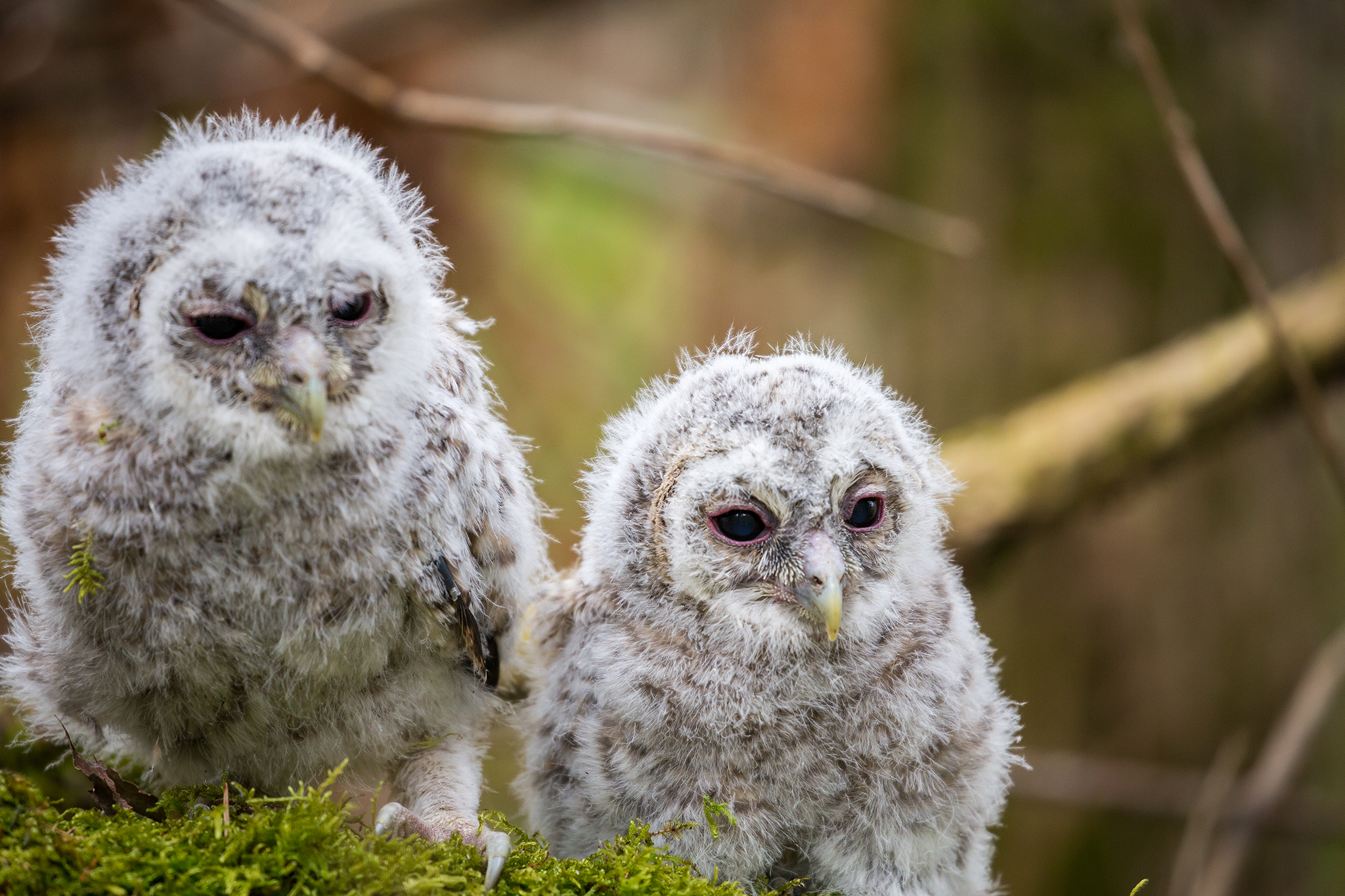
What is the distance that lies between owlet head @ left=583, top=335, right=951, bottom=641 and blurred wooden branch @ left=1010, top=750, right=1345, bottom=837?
2.86m

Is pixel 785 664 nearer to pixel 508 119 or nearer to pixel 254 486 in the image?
pixel 254 486

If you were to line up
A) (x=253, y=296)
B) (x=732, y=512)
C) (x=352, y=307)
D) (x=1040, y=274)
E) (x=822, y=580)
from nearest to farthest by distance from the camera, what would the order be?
1. (x=253, y=296)
2. (x=352, y=307)
3. (x=822, y=580)
4. (x=732, y=512)
5. (x=1040, y=274)

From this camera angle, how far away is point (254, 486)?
181cm

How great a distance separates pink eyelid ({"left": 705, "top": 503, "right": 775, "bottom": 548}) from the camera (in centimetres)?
201

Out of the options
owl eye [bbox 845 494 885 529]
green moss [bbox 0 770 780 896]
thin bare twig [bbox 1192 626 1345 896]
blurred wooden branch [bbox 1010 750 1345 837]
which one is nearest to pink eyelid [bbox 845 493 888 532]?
owl eye [bbox 845 494 885 529]

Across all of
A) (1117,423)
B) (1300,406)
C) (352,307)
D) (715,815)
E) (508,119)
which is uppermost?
(1300,406)

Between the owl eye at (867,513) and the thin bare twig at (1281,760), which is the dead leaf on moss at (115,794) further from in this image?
the thin bare twig at (1281,760)

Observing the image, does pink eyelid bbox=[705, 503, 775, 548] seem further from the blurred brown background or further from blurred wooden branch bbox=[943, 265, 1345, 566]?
the blurred brown background

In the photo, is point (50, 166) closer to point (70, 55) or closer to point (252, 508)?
point (70, 55)

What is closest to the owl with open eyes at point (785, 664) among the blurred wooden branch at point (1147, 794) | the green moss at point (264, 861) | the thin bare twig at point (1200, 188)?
the green moss at point (264, 861)

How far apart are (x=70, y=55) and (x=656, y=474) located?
3.95 m

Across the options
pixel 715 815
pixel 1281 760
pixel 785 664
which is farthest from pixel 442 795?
pixel 1281 760

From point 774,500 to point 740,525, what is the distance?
0.33 ft

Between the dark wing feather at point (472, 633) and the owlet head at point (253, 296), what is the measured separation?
369 mm
